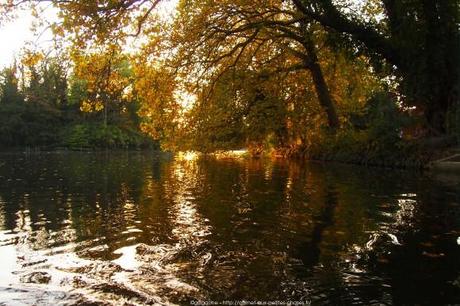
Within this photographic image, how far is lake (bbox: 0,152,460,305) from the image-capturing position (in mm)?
6359

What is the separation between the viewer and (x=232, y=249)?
344 inches

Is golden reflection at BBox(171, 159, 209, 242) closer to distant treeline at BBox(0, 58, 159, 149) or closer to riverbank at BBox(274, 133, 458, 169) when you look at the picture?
riverbank at BBox(274, 133, 458, 169)

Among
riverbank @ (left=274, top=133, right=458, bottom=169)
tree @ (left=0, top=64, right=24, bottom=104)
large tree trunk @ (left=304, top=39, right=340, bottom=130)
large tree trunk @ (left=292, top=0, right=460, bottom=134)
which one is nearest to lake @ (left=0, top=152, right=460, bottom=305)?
large tree trunk @ (left=292, top=0, right=460, bottom=134)

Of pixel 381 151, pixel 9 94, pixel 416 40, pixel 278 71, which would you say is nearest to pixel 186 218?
pixel 416 40

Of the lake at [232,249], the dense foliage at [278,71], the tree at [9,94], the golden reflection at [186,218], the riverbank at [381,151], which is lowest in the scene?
the lake at [232,249]

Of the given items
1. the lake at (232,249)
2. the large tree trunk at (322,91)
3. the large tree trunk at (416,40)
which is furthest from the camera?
the large tree trunk at (322,91)

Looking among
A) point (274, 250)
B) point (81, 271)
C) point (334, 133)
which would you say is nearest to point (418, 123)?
point (334, 133)

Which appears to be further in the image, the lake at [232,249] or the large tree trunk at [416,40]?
the large tree trunk at [416,40]

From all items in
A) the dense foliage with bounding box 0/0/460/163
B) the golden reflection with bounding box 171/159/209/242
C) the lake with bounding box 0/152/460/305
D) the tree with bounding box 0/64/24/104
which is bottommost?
the lake with bounding box 0/152/460/305

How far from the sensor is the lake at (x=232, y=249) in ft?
20.9

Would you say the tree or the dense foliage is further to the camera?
the tree

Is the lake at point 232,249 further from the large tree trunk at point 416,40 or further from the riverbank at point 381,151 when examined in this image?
the riverbank at point 381,151

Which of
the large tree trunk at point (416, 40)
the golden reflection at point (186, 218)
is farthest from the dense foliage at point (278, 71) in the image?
the golden reflection at point (186, 218)

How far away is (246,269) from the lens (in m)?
7.45
